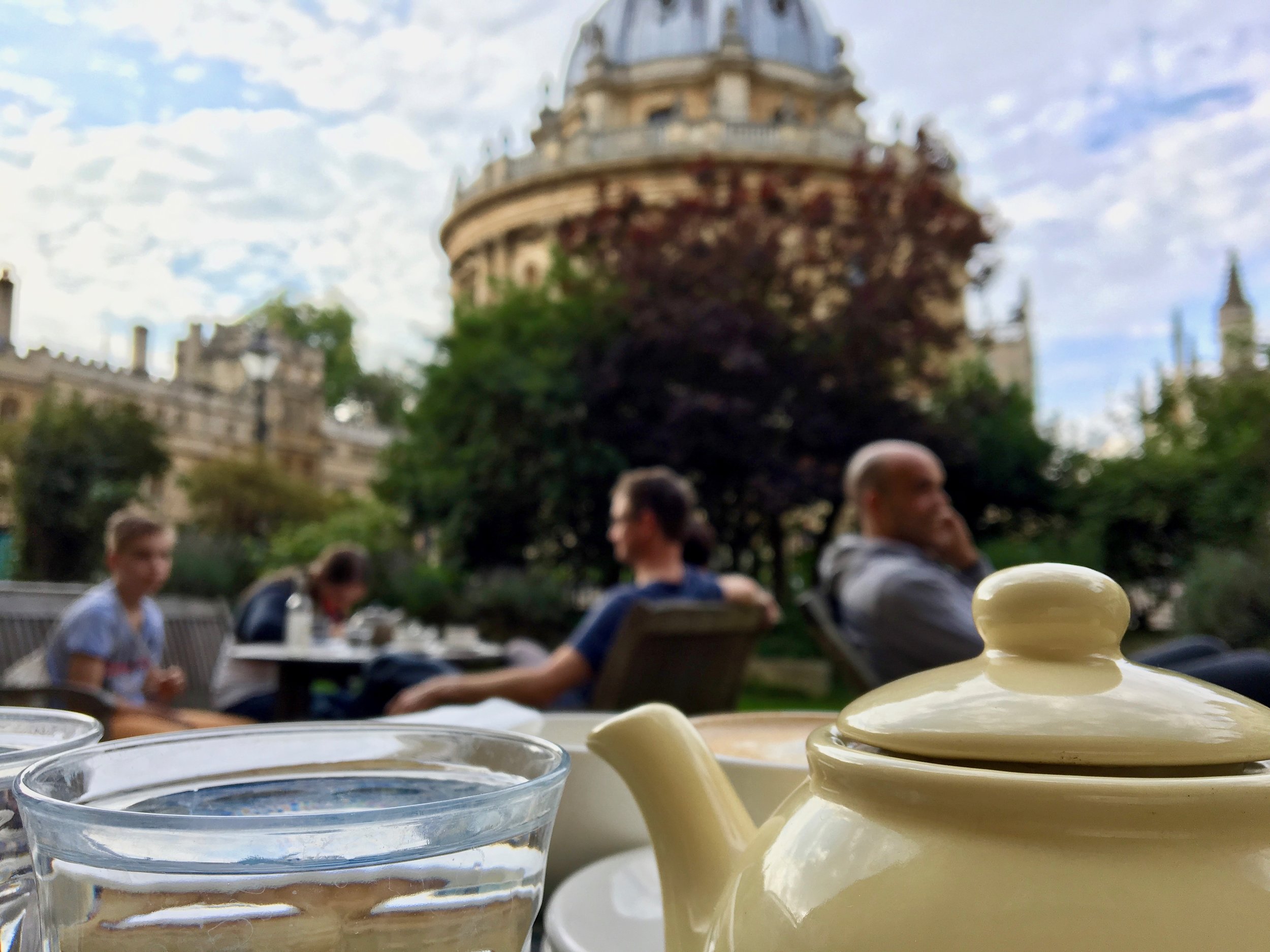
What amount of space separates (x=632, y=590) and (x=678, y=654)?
0.33m

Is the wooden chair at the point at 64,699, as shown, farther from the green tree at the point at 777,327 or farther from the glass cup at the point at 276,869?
the green tree at the point at 777,327

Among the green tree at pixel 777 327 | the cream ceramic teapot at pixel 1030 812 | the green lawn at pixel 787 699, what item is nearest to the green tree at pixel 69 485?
the green tree at pixel 777 327

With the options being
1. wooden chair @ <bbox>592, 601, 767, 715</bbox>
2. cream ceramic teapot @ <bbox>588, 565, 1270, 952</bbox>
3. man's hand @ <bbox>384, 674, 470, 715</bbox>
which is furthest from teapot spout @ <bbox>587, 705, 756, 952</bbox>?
wooden chair @ <bbox>592, 601, 767, 715</bbox>

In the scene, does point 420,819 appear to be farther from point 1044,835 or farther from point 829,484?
point 829,484

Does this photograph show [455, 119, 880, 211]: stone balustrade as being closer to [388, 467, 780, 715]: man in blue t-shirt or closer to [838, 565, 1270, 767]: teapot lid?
[388, 467, 780, 715]: man in blue t-shirt

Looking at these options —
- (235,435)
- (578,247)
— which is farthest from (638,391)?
(235,435)

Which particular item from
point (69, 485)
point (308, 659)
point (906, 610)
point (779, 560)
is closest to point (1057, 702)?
point (906, 610)

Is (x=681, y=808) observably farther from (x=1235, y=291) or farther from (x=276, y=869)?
(x=1235, y=291)

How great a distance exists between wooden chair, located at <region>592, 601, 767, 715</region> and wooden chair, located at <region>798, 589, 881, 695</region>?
6.7 inches

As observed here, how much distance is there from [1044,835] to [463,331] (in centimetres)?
1522

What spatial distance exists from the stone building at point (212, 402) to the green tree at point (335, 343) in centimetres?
873

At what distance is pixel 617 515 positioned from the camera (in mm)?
3662

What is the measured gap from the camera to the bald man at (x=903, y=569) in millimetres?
2754

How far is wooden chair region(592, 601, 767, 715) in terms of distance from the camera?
300 cm
